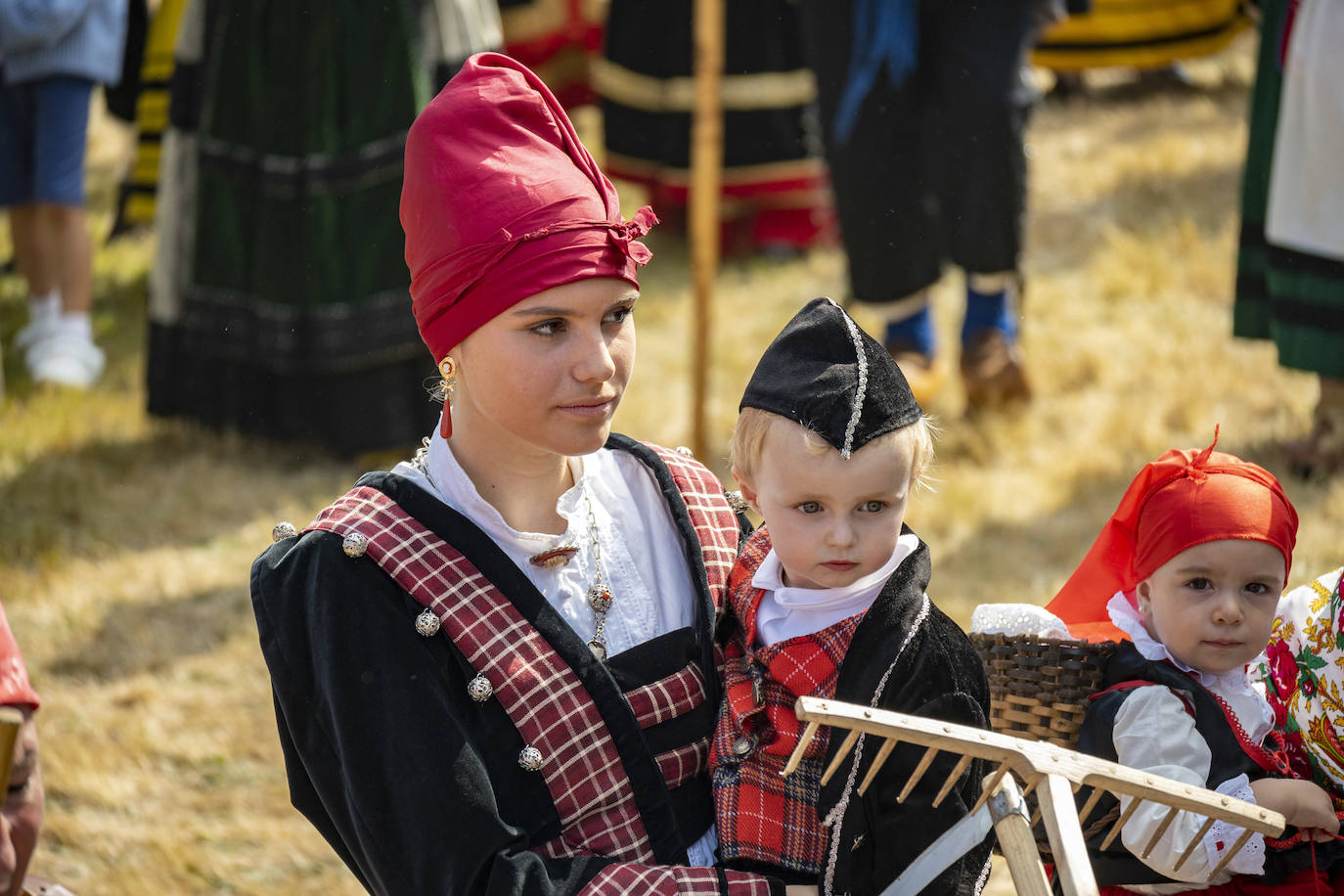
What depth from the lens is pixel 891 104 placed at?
510 centimetres

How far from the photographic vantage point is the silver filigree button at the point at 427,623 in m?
1.99

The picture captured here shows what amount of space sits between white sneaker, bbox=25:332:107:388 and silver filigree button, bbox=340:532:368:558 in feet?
14.5

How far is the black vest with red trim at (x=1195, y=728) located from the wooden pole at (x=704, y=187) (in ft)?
9.50

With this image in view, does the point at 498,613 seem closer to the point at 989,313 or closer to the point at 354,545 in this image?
the point at 354,545

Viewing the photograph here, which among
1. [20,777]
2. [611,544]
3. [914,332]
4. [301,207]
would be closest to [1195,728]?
[611,544]

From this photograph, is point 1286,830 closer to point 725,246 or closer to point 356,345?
point 356,345

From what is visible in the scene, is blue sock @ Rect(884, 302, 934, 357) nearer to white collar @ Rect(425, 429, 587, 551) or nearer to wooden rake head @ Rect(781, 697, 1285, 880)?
white collar @ Rect(425, 429, 587, 551)

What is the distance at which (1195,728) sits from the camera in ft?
7.41

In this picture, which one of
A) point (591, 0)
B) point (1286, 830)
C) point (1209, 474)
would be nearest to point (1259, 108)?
point (1209, 474)

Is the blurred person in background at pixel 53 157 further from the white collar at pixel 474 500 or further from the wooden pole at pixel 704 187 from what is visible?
the white collar at pixel 474 500

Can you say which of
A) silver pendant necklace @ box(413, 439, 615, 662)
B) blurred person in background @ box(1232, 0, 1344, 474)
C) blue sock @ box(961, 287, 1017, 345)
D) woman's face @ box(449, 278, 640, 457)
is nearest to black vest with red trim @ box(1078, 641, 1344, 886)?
silver pendant necklace @ box(413, 439, 615, 662)

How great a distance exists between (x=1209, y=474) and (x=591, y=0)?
605 centimetres

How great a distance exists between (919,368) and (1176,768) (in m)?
3.41

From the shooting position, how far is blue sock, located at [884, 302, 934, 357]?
18.0ft
